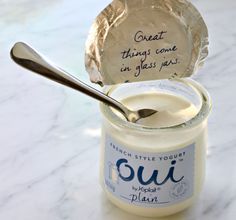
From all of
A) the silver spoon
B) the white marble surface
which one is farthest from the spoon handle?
the white marble surface

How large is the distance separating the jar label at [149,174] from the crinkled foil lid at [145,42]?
2.9 inches

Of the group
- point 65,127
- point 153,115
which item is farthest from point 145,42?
point 65,127

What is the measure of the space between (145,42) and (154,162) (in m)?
0.12

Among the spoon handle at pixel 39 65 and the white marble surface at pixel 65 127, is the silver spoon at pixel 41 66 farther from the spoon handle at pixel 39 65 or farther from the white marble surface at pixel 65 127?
the white marble surface at pixel 65 127

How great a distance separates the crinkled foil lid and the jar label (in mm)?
75

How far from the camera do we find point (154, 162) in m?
0.67

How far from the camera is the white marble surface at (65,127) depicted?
29.1 inches

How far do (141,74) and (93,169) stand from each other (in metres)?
0.15

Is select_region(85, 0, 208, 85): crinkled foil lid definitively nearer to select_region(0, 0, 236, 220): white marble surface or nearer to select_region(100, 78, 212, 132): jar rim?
select_region(100, 78, 212, 132): jar rim

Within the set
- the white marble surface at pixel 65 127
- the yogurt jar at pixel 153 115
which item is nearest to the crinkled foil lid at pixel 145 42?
the yogurt jar at pixel 153 115

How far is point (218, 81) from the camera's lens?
947mm

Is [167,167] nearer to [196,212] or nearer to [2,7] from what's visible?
[196,212]

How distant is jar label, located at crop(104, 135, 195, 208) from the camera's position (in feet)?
2.20

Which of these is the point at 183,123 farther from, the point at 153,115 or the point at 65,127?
the point at 65,127
